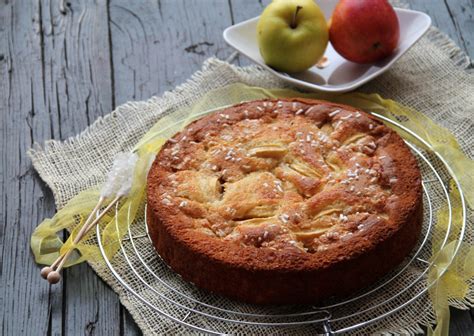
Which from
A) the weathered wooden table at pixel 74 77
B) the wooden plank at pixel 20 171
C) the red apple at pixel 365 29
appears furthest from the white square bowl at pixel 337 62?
the wooden plank at pixel 20 171

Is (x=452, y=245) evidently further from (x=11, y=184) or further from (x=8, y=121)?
(x=8, y=121)

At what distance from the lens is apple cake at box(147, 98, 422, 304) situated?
2.44 meters

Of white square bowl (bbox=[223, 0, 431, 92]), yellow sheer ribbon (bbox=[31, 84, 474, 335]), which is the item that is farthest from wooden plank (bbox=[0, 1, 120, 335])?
white square bowl (bbox=[223, 0, 431, 92])

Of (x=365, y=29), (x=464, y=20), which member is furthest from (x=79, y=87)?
(x=464, y=20)

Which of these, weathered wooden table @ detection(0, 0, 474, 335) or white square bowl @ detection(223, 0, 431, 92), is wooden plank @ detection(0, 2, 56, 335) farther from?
white square bowl @ detection(223, 0, 431, 92)

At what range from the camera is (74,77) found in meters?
3.71

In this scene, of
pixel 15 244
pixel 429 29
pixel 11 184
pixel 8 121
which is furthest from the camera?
pixel 429 29

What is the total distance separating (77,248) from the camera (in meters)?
2.75

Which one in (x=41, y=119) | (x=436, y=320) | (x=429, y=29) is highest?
(x=41, y=119)

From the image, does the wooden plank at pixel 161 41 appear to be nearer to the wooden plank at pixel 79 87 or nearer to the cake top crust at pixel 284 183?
the wooden plank at pixel 79 87

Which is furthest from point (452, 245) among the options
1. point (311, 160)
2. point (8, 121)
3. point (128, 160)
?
point (8, 121)

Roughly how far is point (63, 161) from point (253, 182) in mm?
996

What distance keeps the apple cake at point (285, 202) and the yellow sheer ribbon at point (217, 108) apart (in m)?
0.16

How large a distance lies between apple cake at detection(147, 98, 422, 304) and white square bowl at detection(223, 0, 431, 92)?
0.43m
